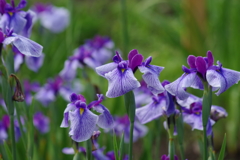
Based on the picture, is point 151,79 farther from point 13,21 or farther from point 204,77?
point 13,21

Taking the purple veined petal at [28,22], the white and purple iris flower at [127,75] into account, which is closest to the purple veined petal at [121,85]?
the white and purple iris flower at [127,75]

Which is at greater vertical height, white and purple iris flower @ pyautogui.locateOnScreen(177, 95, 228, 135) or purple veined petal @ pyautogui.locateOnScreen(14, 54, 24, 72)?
purple veined petal @ pyautogui.locateOnScreen(14, 54, 24, 72)

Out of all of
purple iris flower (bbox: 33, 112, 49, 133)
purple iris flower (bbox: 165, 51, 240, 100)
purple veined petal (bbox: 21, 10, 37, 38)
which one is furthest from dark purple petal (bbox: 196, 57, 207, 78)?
purple iris flower (bbox: 33, 112, 49, 133)

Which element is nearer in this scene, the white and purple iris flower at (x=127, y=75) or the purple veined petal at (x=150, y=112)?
the white and purple iris flower at (x=127, y=75)

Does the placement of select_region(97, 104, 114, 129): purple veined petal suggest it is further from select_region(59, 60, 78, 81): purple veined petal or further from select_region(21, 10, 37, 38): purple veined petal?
select_region(59, 60, 78, 81): purple veined petal

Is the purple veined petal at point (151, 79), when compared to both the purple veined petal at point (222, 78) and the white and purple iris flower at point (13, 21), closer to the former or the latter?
the purple veined petal at point (222, 78)

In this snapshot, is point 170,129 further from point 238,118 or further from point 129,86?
point 238,118

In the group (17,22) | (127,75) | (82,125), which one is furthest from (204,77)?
(17,22)
